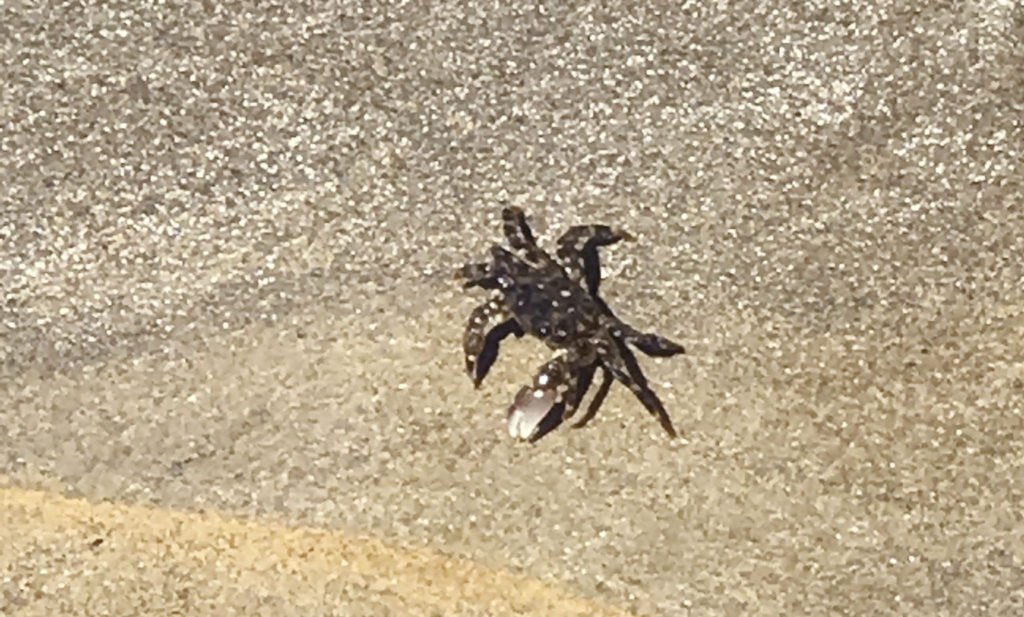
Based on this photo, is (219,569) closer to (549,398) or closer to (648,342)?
(549,398)

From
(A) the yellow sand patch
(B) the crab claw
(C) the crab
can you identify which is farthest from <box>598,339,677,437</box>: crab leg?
(A) the yellow sand patch

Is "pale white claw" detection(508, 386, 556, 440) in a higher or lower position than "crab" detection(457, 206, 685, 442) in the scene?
lower

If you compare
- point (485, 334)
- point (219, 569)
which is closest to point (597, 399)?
point (485, 334)

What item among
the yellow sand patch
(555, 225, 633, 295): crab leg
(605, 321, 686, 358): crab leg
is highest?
(555, 225, 633, 295): crab leg

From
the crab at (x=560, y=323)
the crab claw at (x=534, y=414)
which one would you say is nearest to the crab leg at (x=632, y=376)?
the crab at (x=560, y=323)

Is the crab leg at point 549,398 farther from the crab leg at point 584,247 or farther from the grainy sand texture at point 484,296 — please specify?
the crab leg at point 584,247

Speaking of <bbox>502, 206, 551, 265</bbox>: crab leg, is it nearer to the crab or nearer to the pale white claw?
the crab

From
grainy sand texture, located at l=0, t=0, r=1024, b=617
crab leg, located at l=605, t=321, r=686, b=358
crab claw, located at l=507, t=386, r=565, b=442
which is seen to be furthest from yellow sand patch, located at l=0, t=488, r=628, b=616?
crab leg, located at l=605, t=321, r=686, b=358
